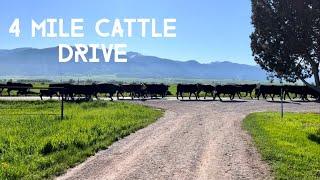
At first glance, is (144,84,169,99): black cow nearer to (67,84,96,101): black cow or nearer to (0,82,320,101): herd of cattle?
(0,82,320,101): herd of cattle

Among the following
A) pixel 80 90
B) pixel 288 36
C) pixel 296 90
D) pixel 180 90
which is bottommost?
pixel 80 90

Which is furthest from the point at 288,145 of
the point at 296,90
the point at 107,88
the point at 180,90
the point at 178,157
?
the point at 296,90

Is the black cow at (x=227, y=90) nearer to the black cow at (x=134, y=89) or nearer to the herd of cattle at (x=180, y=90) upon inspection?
the herd of cattle at (x=180, y=90)

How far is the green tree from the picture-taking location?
23953mm

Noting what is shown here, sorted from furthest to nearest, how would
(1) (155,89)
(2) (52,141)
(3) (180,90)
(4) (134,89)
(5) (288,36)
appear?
(1) (155,89), (4) (134,89), (3) (180,90), (5) (288,36), (2) (52,141)

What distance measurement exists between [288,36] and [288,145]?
806cm

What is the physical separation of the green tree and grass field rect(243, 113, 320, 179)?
2.63m

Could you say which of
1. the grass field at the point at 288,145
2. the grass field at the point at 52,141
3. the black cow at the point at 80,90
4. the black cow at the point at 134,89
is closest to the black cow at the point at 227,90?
the black cow at the point at 134,89

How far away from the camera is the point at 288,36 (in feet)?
80.5

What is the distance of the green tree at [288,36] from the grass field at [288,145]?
263cm

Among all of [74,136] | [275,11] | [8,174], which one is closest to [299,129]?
[275,11]

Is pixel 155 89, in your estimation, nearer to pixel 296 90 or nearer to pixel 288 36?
pixel 296 90

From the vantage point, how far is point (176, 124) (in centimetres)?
2531

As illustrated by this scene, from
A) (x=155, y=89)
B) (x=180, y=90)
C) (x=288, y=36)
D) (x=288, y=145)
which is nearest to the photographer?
(x=288, y=145)
